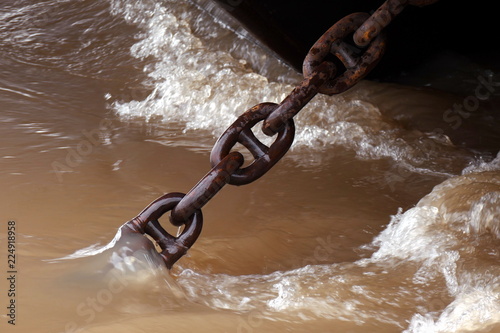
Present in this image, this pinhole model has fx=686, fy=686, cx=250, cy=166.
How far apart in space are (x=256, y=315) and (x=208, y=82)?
2.56 m

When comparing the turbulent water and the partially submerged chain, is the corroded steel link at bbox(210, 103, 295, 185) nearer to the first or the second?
the partially submerged chain

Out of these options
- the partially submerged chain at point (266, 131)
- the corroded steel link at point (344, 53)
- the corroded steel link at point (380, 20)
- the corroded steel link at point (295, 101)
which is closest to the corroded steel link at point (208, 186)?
the partially submerged chain at point (266, 131)

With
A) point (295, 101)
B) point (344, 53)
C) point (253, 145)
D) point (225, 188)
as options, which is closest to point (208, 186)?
point (253, 145)

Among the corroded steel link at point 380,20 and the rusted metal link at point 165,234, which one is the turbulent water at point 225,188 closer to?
the rusted metal link at point 165,234

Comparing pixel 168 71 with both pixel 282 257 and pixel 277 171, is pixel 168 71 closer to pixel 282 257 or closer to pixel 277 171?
pixel 277 171

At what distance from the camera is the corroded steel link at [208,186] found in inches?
61.7

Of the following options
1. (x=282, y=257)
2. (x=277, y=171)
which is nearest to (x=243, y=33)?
(x=277, y=171)

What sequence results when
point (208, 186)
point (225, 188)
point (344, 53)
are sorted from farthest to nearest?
point (225, 188), point (344, 53), point (208, 186)

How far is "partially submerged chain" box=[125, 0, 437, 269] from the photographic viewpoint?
1589mm

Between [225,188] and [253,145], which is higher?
[253,145]

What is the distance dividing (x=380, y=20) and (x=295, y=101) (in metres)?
0.28

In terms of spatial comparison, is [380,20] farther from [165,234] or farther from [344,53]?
[165,234]

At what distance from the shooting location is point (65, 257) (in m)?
A: 1.80

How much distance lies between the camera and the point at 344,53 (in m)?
1.68
